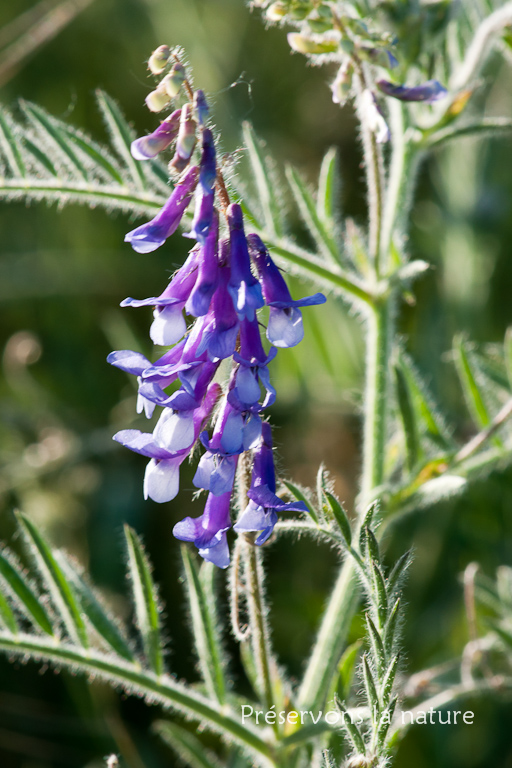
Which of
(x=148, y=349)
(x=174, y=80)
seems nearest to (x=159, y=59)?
(x=174, y=80)

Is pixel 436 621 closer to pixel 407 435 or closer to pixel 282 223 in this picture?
pixel 407 435

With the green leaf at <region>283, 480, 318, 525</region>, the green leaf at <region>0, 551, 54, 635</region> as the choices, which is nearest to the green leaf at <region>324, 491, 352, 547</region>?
the green leaf at <region>283, 480, 318, 525</region>

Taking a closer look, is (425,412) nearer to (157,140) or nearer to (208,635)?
(208,635)

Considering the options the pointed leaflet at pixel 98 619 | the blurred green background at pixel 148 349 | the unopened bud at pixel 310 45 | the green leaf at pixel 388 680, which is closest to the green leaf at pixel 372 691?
the green leaf at pixel 388 680

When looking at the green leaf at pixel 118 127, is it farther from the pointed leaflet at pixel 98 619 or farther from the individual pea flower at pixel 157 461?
the pointed leaflet at pixel 98 619

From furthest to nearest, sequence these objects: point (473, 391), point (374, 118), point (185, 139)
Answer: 1. point (473, 391)
2. point (374, 118)
3. point (185, 139)

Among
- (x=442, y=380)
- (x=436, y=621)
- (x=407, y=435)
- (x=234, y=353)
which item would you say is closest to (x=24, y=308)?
(x=442, y=380)
